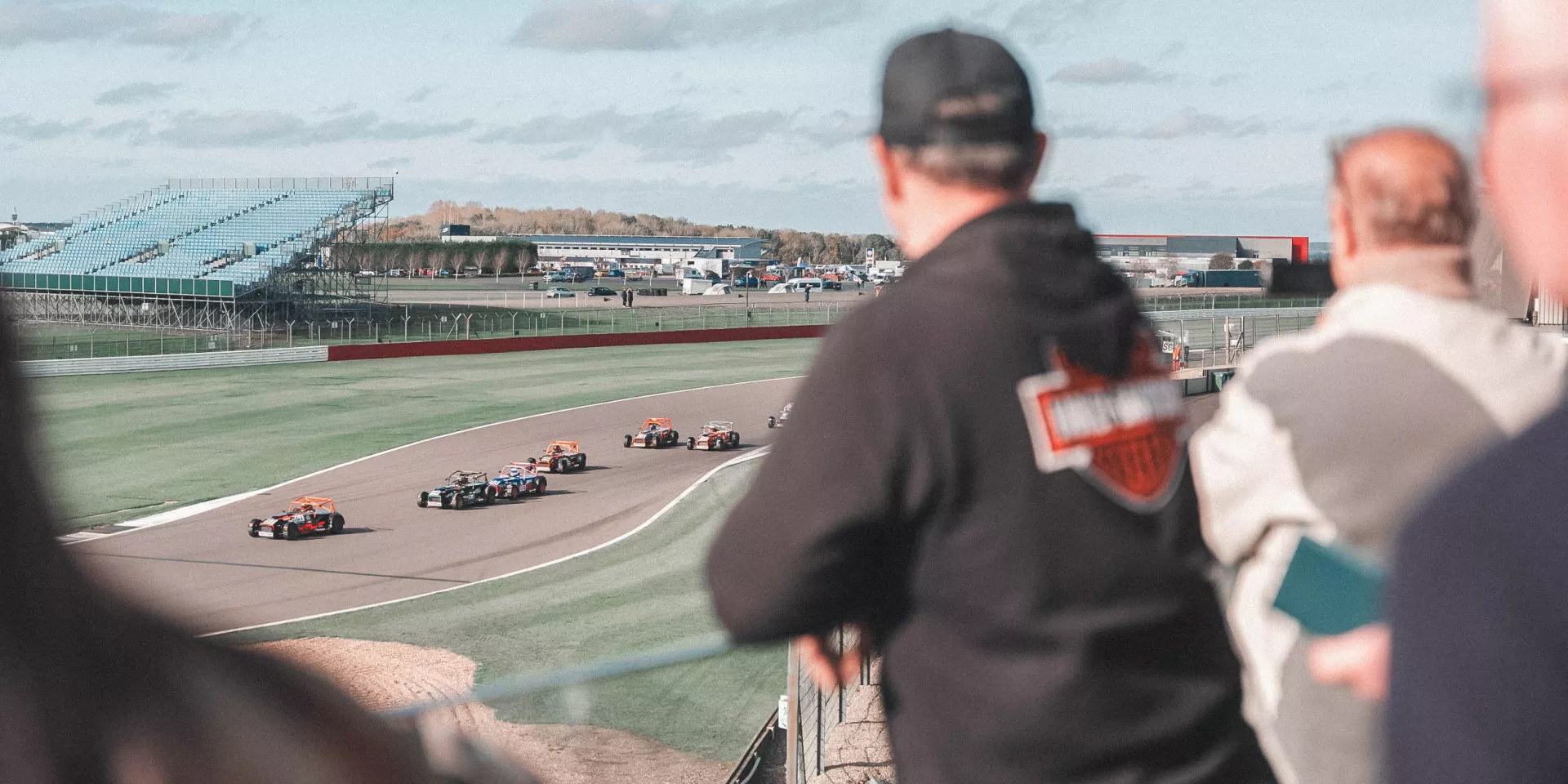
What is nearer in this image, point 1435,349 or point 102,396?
point 1435,349

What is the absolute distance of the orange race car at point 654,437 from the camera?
108 feet

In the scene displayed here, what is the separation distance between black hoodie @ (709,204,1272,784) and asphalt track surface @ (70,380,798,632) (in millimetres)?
14564

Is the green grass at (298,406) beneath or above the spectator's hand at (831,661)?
beneath

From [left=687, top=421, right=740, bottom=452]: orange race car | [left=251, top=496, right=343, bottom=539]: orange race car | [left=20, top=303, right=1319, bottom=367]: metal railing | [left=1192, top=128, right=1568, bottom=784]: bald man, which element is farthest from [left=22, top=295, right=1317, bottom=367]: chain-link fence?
[left=1192, top=128, right=1568, bottom=784]: bald man

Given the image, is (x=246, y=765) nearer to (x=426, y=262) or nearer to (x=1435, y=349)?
(x=1435, y=349)

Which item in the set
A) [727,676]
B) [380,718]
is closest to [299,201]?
[727,676]

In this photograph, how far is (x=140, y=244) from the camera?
210 feet

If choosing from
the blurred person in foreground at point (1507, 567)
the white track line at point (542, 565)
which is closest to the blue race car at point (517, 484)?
the white track line at point (542, 565)

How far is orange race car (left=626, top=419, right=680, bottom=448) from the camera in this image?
108 ft

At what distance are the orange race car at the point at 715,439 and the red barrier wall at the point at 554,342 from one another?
14.3 meters

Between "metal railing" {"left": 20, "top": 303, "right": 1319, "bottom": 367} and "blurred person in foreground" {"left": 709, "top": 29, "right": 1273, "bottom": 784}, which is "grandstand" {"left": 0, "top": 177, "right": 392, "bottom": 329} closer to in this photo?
"metal railing" {"left": 20, "top": 303, "right": 1319, "bottom": 367}

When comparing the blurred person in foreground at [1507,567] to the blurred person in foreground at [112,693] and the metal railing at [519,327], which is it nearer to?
the blurred person in foreground at [112,693]

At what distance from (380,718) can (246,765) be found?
11cm

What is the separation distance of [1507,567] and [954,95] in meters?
1.17
